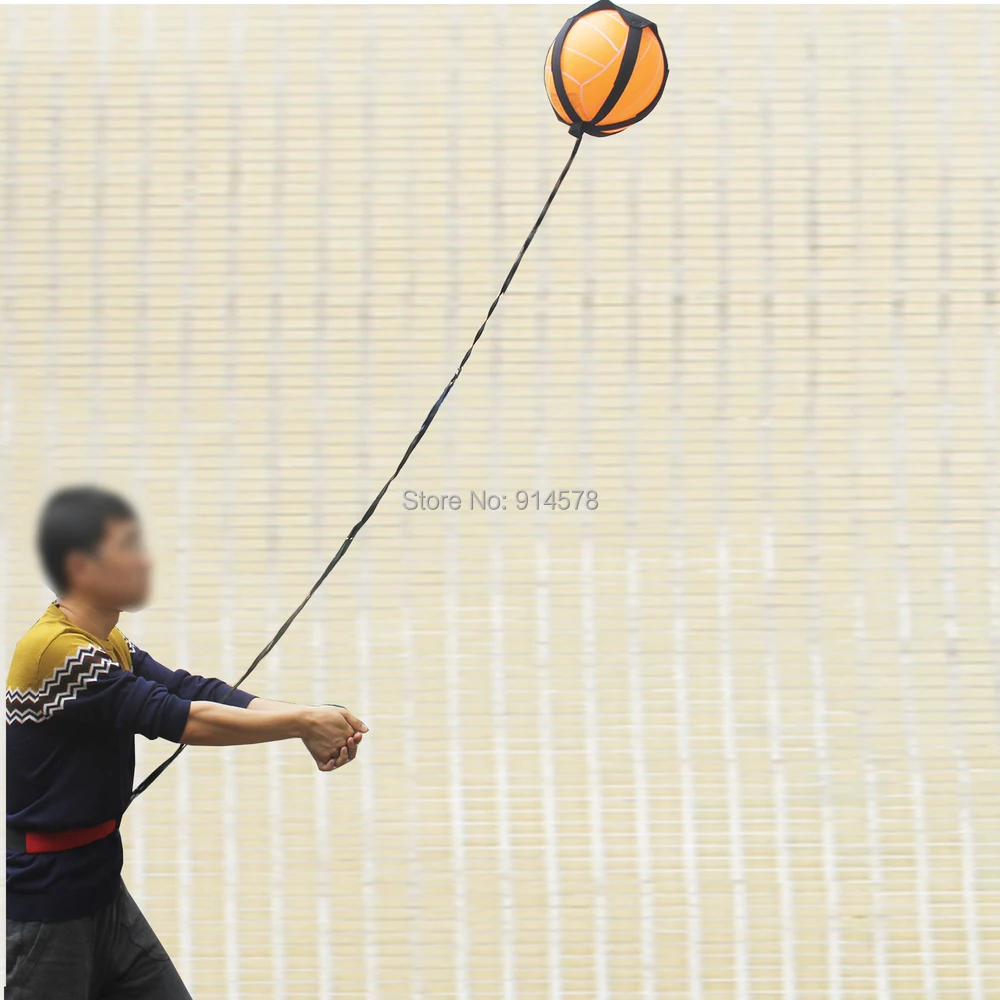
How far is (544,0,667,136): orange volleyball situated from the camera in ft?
9.68

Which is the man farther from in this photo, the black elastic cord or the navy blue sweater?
the black elastic cord

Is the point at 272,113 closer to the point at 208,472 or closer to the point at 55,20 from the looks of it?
the point at 55,20

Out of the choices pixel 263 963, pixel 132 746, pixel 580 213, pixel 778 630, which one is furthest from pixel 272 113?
pixel 263 963

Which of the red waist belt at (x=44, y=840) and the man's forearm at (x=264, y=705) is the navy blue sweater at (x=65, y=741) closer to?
the red waist belt at (x=44, y=840)

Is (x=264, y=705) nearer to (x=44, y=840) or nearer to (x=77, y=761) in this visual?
(x=77, y=761)

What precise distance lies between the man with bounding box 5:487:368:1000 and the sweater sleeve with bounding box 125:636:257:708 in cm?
20

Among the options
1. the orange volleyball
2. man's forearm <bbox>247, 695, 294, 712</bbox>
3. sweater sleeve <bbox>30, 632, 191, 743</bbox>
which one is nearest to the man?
sweater sleeve <bbox>30, 632, 191, 743</bbox>

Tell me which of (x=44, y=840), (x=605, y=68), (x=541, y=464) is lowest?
(x=44, y=840)

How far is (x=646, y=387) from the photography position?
350 centimetres

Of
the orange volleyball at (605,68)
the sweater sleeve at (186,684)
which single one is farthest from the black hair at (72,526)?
the orange volleyball at (605,68)

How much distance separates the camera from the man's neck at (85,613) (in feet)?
8.26

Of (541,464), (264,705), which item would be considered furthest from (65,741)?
(541,464)

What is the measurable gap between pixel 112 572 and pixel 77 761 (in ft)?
1.45

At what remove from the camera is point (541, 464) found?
11.4 ft
